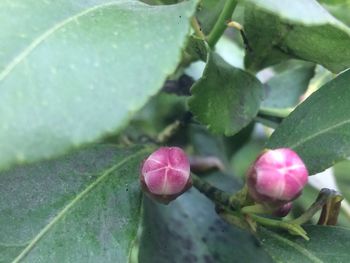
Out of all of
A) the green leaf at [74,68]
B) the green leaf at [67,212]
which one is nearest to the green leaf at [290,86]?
the green leaf at [67,212]

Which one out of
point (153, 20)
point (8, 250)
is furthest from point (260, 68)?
point (8, 250)

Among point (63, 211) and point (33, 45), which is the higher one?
point (33, 45)

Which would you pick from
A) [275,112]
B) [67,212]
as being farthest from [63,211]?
[275,112]

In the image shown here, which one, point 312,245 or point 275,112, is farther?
point 275,112

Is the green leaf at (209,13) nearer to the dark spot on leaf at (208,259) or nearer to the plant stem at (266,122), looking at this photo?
the plant stem at (266,122)

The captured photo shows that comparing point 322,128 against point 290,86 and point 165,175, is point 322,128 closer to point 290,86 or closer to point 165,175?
point 165,175

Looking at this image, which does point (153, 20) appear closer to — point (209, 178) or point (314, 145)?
point (314, 145)

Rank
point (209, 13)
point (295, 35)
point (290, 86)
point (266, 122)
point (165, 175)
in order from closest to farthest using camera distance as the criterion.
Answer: point (165, 175), point (295, 35), point (209, 13), point (266, 122), point (290, 86)

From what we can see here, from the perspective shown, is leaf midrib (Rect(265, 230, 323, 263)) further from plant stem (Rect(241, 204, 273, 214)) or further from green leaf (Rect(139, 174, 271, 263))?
green leaf (Rect(139, 174, 271, 263))
